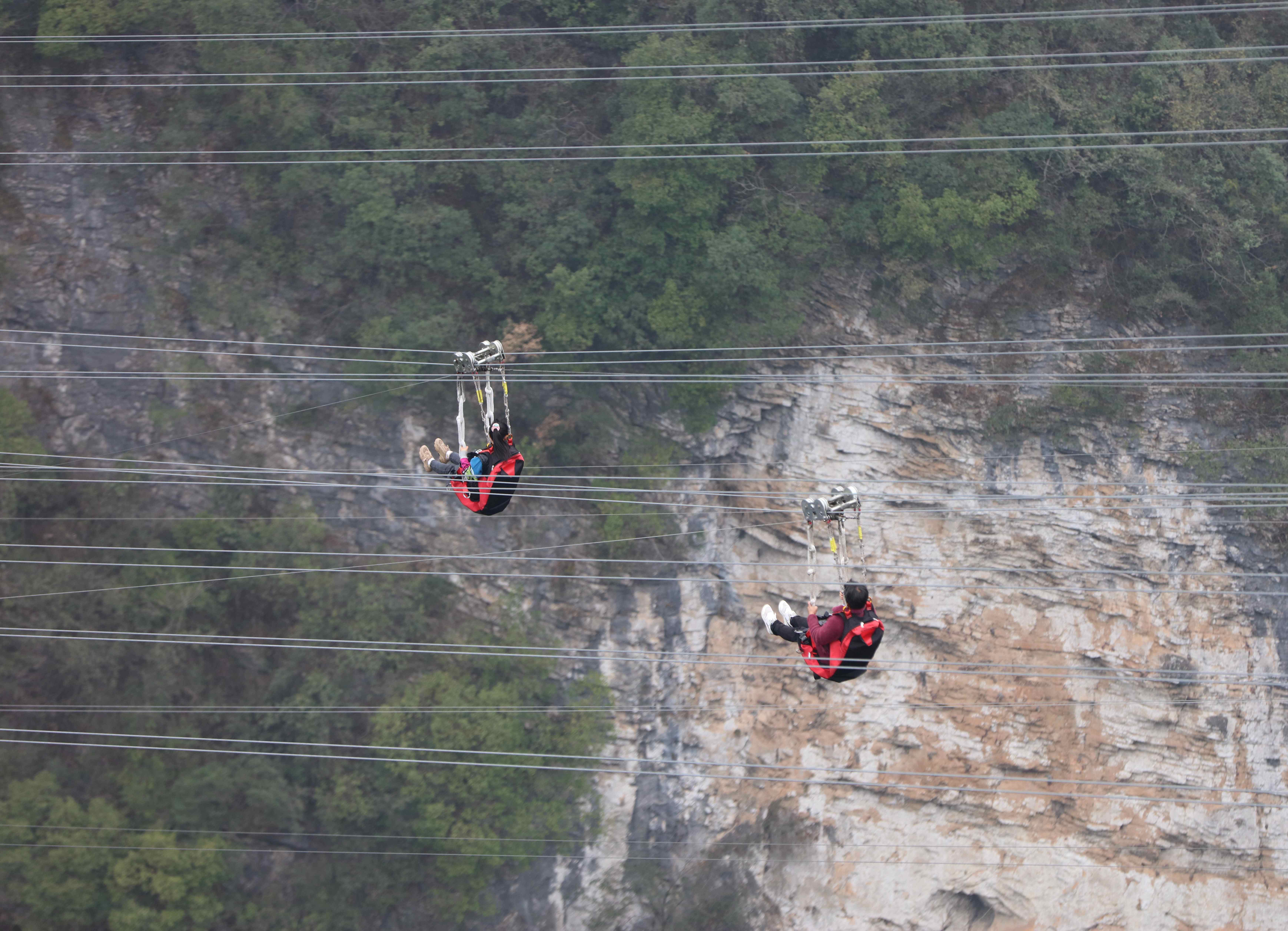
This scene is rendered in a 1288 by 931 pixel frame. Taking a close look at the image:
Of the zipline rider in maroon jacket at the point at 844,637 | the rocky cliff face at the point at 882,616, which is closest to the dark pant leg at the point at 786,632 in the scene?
the zipline rider in maroon jacket at the point at 844,637

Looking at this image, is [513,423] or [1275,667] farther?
[513,423]

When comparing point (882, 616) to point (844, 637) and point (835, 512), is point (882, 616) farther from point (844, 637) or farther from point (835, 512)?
point (835, 512)

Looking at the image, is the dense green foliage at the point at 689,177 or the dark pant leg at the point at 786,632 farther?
the dense green foliage at the point at 689,177

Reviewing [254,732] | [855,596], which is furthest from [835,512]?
[254,732]

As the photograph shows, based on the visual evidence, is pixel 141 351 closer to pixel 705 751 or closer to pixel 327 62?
pixel 327 62

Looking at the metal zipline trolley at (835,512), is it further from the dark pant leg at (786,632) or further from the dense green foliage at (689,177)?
the dense green foliage at (689,177)

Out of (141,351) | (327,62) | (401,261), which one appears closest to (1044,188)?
(401,261)
